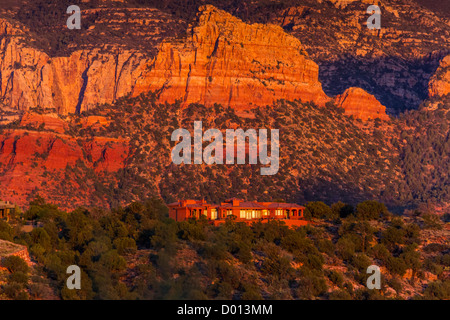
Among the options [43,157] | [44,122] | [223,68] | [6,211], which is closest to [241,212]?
[6,211]

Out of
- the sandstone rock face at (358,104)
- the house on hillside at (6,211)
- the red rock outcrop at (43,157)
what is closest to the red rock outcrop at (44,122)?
the red rock outcrop at (43,157)

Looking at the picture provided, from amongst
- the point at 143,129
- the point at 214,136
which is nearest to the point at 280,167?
the point at 214,136

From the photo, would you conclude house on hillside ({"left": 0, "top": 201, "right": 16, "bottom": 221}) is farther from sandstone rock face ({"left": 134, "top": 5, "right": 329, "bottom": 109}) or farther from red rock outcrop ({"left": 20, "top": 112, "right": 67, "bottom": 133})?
sandstone rock face ({"left": 134, "top": 5, "right": 329, "bottom": 109})

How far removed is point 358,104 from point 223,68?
27.6 meters

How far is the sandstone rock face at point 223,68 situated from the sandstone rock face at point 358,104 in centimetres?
1091

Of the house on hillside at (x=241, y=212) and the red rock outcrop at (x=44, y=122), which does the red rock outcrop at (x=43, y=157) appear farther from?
the house on hillside at (x=241, y=212)

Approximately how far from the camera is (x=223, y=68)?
544 ft

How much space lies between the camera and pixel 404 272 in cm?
8419

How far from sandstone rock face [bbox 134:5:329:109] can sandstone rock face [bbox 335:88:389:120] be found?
1091 centimetres

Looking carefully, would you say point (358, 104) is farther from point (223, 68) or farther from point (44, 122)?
point (44, 122)

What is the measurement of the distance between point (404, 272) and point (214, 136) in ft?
253
